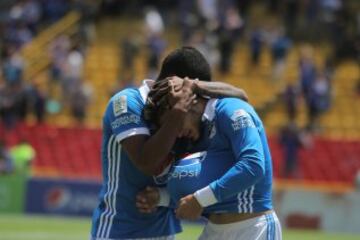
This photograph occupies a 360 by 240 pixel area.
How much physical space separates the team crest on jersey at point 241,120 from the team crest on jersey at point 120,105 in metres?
0.68

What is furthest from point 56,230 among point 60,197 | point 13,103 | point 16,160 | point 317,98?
point 13,103

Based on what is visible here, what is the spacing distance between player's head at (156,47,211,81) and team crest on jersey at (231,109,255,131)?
0.98 feet

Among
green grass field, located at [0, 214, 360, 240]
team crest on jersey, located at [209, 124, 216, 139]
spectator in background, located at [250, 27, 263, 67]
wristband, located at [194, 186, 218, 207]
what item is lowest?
green grass field, located at [0, 214, 360, 240]

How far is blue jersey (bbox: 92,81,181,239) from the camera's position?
6094mm

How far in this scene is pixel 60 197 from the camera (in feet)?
67.7

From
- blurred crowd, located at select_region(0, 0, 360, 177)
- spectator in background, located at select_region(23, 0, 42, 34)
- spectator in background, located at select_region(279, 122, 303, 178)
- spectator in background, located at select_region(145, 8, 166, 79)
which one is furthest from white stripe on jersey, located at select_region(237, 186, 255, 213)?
spectator in background, located at select_region(23, 0, 42, 34)

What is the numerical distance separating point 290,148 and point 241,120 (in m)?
15.8

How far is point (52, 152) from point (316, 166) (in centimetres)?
563

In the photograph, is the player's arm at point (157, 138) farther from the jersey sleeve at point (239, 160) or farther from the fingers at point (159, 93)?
the jersey sleeve at point (239, 160)

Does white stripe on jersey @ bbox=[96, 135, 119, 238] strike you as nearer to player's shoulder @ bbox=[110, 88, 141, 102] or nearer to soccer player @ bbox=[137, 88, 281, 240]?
player's shoulder @ bbox=[110, 88, 141, 102]

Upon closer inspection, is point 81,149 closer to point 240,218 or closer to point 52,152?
point 52,152

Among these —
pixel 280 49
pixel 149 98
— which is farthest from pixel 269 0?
pixel 149 98

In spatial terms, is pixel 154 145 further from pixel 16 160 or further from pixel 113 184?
pixel 16 160

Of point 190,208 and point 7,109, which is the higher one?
point 7,109
